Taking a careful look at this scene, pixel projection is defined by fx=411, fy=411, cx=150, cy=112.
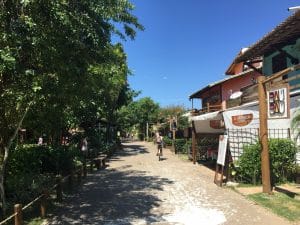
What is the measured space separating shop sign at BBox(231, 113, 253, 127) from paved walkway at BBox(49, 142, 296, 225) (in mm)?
2376

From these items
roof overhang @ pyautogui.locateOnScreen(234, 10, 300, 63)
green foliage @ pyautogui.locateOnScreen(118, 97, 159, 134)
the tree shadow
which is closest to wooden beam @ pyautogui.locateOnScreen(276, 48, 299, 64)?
roof overhang @ pyautogui.locateOnScreen(234, 10, 300, 63)

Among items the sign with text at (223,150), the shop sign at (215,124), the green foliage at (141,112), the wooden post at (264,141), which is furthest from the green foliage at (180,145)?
the green foliage at (141,112)

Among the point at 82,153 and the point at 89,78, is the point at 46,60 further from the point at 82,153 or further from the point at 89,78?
the point at 82,153

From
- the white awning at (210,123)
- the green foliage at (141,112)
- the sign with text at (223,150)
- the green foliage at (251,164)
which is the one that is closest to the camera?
the green foliage at (251,164)

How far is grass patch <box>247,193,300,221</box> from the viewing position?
9.24 m

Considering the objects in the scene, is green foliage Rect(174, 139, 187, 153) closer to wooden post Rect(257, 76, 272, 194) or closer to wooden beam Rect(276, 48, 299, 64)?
wooden beam Rect(276, 48, 299, 64)

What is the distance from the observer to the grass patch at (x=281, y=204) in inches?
364

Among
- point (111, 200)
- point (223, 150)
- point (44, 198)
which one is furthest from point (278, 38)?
point (44, 198)

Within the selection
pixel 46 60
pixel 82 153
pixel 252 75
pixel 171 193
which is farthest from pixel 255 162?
pixel 252 75

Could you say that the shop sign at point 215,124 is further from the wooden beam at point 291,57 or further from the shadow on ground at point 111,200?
the wooden beam at point 291,57

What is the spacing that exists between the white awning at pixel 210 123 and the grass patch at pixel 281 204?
539 centimetres

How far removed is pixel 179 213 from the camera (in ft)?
32.4

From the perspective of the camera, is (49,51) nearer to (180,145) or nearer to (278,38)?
(278,38)

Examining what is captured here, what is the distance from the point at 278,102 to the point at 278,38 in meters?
5.20
